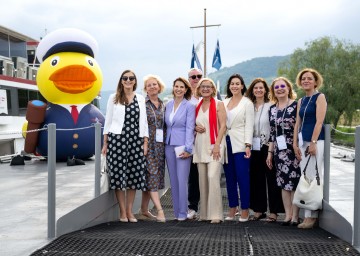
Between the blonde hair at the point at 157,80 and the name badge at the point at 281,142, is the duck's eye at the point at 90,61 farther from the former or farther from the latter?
the name badge at the point at 281,142

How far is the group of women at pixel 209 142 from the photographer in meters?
5.39

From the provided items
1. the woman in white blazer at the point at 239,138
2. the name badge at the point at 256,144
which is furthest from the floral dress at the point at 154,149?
the name badge at the point at 256,144

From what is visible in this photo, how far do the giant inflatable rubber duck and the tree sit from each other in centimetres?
2795

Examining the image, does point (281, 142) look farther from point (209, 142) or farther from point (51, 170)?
point (51, 170)

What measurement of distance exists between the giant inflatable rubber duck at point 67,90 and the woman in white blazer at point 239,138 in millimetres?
7476

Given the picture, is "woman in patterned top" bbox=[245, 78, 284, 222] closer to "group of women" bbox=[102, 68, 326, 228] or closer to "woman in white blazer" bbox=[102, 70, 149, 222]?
"group of women" bbox=[102, 68, 326, 228]

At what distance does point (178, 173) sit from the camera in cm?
562

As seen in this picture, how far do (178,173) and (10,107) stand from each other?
576 inches

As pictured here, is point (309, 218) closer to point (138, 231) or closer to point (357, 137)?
point (357, 137)

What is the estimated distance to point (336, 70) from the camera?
39.2 m

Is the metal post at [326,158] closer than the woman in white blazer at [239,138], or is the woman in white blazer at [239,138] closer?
A: the metal post at [326,158]

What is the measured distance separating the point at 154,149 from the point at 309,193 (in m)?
1.76

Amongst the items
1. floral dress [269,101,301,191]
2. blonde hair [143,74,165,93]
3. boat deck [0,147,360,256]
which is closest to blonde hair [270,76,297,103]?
floral dress [269,101,301,191]

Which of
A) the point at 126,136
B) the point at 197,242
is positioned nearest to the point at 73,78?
the point at 126,136
